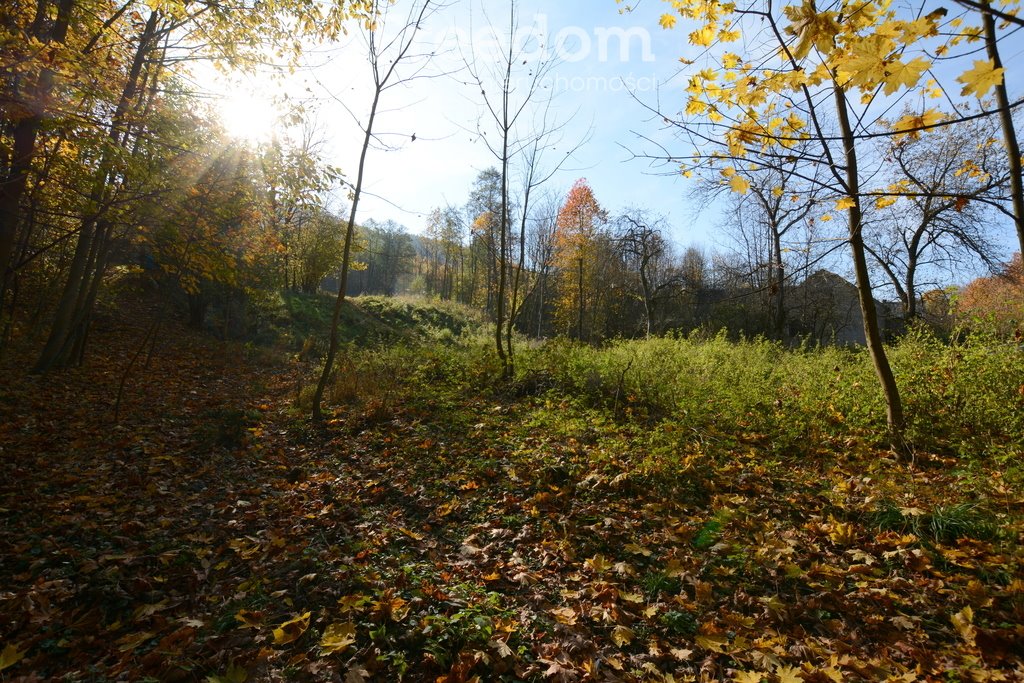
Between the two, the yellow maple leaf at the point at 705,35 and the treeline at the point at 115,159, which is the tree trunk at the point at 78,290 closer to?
the treeline at the point at 115,159

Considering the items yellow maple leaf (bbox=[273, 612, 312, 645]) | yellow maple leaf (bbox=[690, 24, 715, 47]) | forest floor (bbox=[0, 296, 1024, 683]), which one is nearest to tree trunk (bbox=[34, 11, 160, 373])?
forest floor (bbox=[0, 296, 1024, 683])

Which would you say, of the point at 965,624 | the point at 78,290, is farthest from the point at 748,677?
the point at 78,290

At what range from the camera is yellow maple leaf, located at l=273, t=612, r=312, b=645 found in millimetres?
2828

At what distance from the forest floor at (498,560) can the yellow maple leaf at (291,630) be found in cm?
2

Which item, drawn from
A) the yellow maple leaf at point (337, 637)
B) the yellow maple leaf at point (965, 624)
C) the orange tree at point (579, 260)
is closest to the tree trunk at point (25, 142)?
the yellow maple leaf at point (337, 637)

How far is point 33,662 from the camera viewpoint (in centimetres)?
264

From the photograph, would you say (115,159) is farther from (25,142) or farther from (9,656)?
(9,656)

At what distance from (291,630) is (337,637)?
360 mm

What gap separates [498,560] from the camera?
12.8ft

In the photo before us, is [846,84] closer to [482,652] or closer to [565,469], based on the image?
[482,652]

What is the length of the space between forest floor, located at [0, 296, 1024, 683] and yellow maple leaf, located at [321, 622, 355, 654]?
2 cm

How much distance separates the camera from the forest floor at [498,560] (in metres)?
2.67

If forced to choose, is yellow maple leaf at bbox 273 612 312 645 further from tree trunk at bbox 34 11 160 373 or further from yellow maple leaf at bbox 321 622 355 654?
tree trunk at bbox 34 11 160 373

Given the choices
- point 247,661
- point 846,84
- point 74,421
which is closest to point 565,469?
point 247,661
